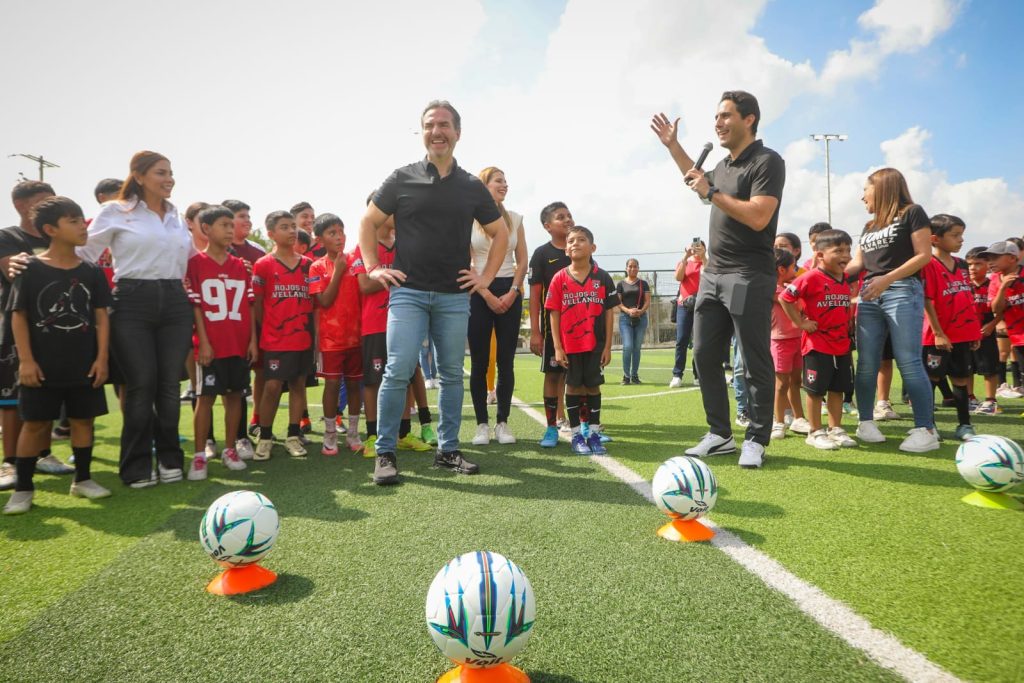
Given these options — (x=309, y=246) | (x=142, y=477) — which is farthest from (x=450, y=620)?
(x=309, y=246)

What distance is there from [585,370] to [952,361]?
364cm

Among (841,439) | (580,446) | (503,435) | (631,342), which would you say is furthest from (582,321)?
(631,342)

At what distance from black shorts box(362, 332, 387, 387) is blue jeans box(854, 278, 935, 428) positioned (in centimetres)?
417

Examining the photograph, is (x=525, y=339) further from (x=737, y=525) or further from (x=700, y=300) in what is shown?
(x=737, y=525)

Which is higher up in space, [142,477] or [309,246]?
[309,246]

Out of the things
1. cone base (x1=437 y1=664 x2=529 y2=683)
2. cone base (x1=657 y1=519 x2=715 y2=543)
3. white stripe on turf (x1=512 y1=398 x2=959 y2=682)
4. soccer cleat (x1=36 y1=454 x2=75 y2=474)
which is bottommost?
soccer cleat (x1=36 y1=454 x2=75 y2=474)

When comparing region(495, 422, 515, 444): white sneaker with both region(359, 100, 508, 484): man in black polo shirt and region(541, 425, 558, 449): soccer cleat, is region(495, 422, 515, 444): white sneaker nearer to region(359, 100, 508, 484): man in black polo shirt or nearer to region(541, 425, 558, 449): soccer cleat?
region(541, 425, 558, 449): soccer cleat

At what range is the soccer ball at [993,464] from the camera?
10.4ft

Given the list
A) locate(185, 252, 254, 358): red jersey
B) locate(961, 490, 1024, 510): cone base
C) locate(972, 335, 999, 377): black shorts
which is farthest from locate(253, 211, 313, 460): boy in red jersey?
locate(972, 335, 999, 377): black shorts

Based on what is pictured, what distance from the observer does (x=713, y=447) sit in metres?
4.66

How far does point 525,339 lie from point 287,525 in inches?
861

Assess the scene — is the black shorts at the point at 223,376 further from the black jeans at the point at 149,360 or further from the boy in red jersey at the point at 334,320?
the boy in red jersey at the point at 334,320

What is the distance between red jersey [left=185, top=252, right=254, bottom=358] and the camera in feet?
15.5

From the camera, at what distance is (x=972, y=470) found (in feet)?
10.7
